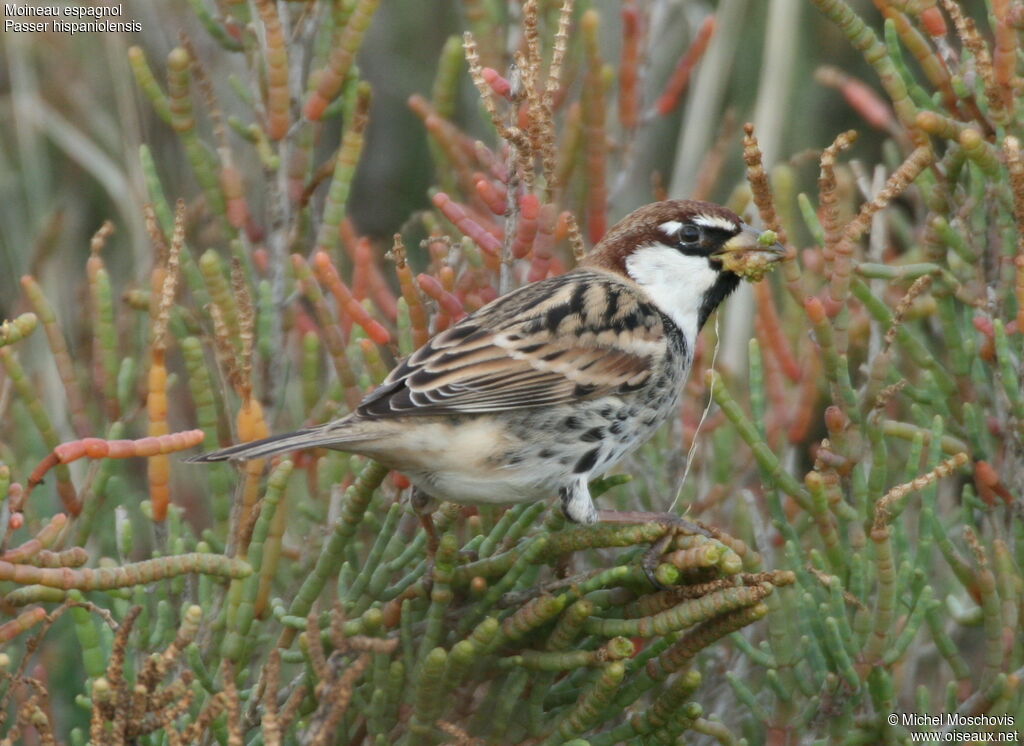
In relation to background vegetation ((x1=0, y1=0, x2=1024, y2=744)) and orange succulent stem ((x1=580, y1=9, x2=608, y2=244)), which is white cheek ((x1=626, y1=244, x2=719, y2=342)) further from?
orange succulent stem ((x1=580, y1=9, x2=608, y2=244))

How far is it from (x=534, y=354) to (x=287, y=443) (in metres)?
0.75

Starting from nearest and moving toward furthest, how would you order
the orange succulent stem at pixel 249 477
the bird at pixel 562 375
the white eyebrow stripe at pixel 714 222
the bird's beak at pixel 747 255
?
Answer: the orange succulent stem at pixel 249 477
the bird at pixel 562 375
the bird's beak at pixel 747 255
the white eyebrow stripe at pixel 714 222

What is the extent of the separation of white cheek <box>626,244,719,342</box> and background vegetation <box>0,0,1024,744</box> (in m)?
0.18

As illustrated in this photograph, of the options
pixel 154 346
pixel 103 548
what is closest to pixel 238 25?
pixel 154 346

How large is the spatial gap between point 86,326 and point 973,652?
2579 mm

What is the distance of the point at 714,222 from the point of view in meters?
3.21

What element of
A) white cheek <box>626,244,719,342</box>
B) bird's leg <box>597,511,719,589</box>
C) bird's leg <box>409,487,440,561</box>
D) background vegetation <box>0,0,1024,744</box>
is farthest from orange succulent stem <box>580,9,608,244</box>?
bird's leg <box>409,487,440,561</box>

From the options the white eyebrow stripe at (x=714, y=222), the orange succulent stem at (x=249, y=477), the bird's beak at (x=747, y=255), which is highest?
the white eyebrow stripe at (x=714, y=222)

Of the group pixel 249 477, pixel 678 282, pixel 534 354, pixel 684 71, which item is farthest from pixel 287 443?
pixel 684 71

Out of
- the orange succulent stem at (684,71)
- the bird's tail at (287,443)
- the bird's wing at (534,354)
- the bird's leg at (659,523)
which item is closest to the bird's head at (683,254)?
the bird's wing at (534,354)

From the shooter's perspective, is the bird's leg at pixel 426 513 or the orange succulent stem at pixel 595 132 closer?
the bird's leg at pixel 426 513

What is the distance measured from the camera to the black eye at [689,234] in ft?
10.6

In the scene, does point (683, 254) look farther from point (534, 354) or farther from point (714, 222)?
point (534, 354)

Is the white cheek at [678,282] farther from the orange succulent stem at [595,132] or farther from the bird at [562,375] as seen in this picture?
the orange succulent stem at [595,132]
